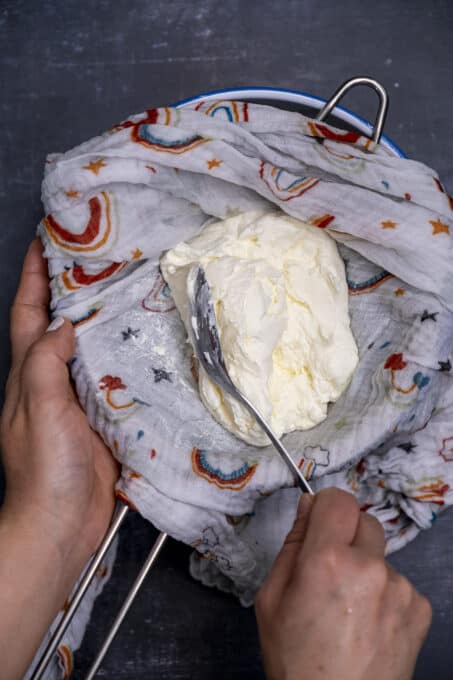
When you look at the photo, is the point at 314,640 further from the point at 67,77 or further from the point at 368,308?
the point at 67,77

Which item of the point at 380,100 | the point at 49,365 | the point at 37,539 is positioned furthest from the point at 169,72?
the point at 37,539

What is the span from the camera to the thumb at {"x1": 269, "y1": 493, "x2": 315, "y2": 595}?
0.49 m

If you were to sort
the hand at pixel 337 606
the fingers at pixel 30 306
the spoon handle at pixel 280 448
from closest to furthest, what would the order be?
the hand at pixel 337 606 < the spoon handle at pixel 280 448 < the fingers at pixel 30 306

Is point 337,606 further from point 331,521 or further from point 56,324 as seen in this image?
point 56,324

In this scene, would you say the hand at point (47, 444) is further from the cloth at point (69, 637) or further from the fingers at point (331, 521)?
the fingers at point (331, 521)

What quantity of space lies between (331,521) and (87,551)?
0.34 meters

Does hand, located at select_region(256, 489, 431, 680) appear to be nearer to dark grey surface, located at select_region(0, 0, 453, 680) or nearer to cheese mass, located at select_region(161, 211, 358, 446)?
cheese mass, located at select_region(161, 211, 358, 446)

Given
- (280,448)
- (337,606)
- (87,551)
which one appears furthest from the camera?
(87,551)

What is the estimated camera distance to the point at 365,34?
0.78 metres

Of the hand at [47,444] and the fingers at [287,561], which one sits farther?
the hand at [47,444]

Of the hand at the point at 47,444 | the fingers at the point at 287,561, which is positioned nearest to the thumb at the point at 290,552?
the fingers at the point at 287,561

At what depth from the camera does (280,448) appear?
0.59 meters

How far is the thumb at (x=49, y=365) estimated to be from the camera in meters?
0.61

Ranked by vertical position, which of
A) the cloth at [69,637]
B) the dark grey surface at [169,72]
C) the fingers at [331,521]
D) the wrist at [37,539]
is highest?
the dark grey surface at [169,72]
